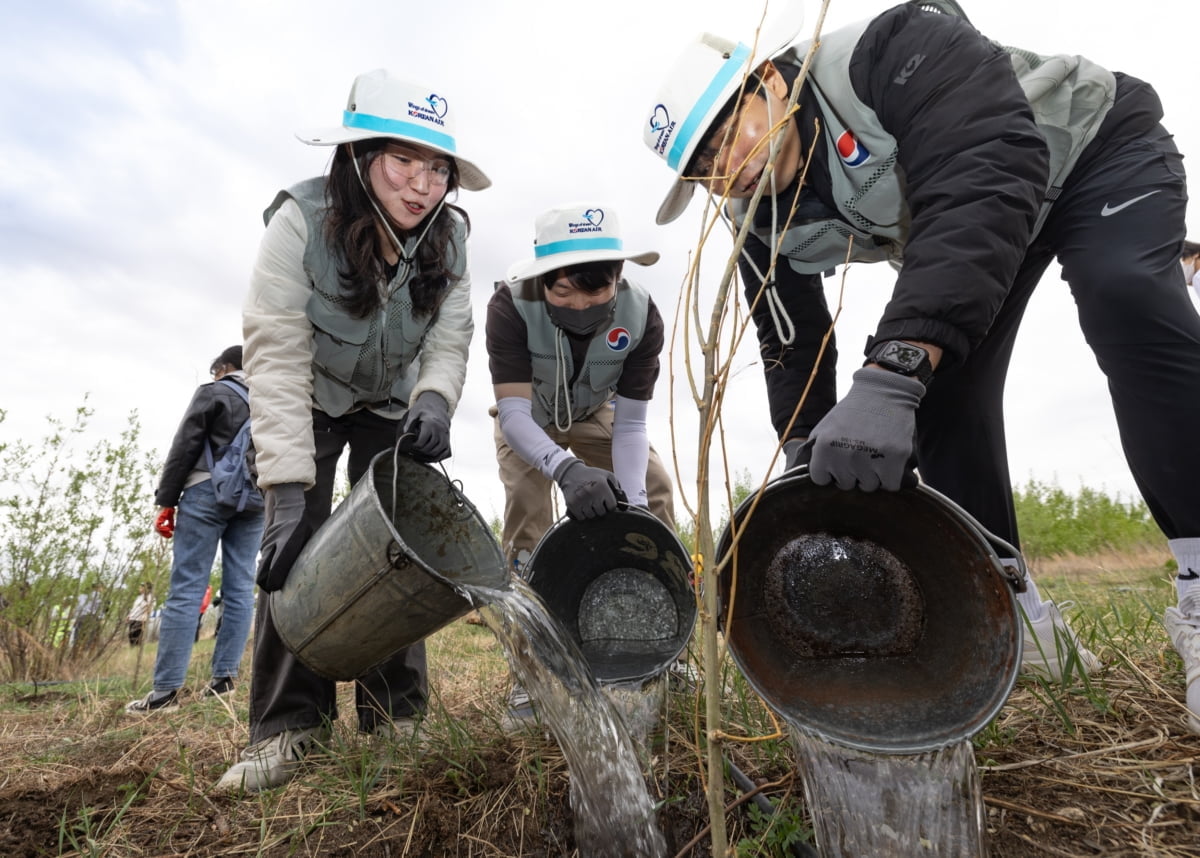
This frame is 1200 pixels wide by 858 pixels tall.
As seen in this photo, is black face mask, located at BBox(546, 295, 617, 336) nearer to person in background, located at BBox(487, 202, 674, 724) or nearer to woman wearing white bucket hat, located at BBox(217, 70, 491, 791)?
person in background, located at BBox(487, 202, 674, 724)

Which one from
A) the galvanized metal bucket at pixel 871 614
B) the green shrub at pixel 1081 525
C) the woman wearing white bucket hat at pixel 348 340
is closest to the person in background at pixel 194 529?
the woman wearing white bucket hat at pixel 348 340

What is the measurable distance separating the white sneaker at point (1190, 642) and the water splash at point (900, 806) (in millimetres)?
632

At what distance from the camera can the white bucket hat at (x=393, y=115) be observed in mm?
2172

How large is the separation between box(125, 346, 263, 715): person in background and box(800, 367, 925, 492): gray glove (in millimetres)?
3595

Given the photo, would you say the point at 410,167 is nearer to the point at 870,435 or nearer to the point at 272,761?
the point at 870,435

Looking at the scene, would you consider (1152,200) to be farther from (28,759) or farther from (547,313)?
(28,759)

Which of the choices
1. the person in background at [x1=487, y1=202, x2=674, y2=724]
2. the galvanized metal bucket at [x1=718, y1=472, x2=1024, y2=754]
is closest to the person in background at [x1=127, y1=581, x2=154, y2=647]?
the person in background at [x1=487, y1=202, x2=674, y2=724]

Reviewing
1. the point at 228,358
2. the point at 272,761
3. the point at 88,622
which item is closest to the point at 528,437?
the point at 272,761

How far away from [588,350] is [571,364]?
11 cm

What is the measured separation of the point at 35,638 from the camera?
5578mm

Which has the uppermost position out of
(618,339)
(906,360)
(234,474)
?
(618,339)

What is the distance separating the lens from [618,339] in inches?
125

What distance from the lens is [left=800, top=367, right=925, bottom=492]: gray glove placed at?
1249mm

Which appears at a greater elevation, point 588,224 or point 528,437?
point 588,224
